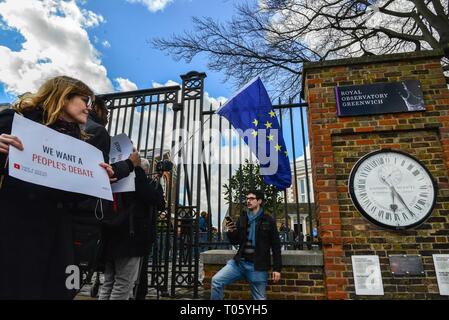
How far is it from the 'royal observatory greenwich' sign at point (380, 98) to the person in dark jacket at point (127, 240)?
113 inches

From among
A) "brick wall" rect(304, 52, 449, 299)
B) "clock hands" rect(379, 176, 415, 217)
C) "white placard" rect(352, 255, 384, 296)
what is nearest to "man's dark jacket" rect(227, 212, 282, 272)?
"brick wall" rect(304, 52, 449, 299)

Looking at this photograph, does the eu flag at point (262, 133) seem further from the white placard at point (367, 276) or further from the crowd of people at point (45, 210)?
the crowd of people at point (45, 210)

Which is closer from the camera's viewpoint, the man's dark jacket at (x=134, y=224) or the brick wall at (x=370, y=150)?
the man's dark jacket at (x=134, y=224)

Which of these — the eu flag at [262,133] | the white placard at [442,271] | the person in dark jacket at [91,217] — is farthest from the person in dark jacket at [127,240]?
the white placard at [442,271]

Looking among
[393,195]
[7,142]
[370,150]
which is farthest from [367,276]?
[7,142]

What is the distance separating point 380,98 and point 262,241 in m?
2.57

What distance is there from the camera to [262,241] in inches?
139

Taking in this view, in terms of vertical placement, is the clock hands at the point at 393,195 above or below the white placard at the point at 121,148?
below

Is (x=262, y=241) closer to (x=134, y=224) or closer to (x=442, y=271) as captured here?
(x=134, y=224)

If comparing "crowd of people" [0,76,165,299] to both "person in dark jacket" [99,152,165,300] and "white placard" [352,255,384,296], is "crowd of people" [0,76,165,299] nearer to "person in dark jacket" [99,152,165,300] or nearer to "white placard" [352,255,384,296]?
"person in dark jacket" [99,152,165,300]

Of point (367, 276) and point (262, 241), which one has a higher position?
point (262, 241)

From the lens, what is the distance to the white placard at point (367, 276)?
3.44 meters

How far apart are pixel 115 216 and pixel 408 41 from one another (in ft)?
32.0

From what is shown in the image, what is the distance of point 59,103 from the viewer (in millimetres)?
1665
